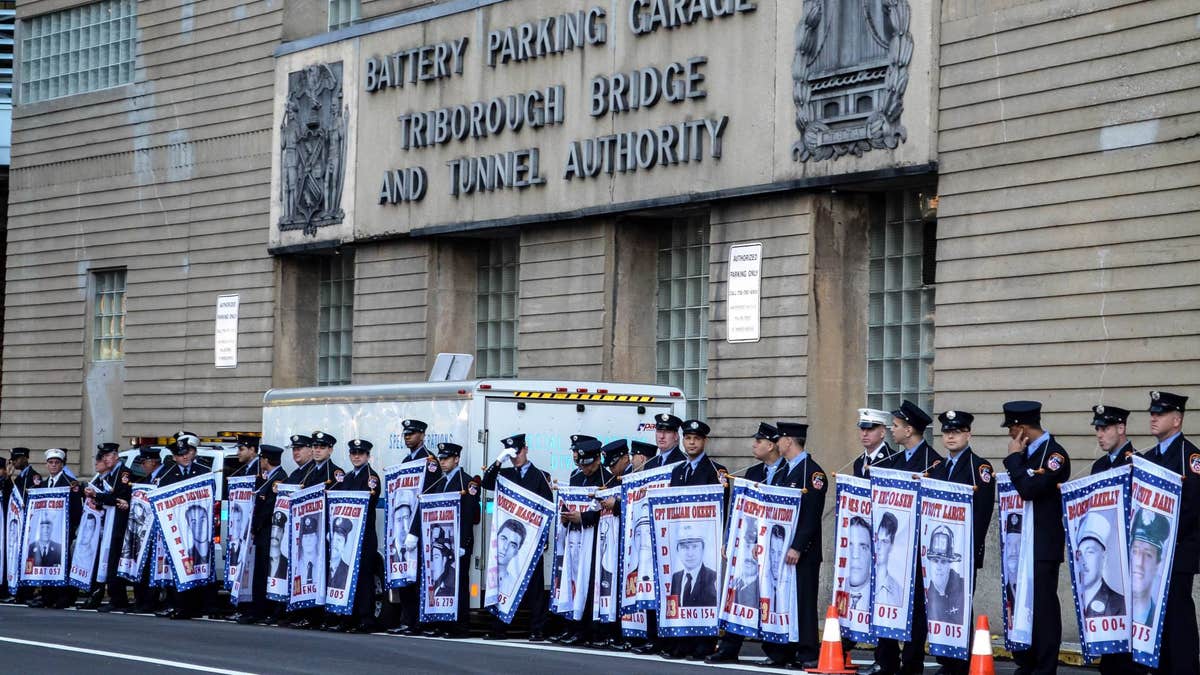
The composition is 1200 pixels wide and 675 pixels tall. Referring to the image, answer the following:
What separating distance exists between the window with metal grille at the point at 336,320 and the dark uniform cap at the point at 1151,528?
1884cm

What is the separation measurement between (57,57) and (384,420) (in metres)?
18.9

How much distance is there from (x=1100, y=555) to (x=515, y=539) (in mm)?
6463

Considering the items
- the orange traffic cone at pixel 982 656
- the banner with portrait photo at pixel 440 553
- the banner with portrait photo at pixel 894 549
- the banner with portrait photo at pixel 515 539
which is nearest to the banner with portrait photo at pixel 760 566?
the banner with portrait photo at pixel 894 549

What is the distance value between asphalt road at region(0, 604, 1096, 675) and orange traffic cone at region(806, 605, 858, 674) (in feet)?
2.56

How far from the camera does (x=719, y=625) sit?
16.6 metres

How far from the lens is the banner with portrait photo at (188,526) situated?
22094mm

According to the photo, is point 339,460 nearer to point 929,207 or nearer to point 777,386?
point 777,386

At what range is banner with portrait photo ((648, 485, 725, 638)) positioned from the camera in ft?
55.7

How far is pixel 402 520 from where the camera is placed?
19734 mm

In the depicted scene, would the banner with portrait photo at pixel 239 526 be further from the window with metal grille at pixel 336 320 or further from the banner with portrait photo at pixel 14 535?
the window with metal grille at pixel 336 320

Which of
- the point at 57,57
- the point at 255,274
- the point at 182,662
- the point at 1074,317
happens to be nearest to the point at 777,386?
the point at 1074,317

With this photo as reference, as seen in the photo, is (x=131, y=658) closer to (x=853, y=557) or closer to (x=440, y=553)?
(x=440, y=553)

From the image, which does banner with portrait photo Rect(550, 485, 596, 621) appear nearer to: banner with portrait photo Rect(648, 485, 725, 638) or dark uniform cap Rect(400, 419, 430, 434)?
banner with portrait photo Rect(648, 485, 725, 638)

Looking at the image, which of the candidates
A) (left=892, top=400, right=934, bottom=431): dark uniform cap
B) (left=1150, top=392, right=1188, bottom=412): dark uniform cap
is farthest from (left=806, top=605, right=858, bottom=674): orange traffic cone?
(left=1150, top=392, right=1188, bottom=412): dark uniform cap
